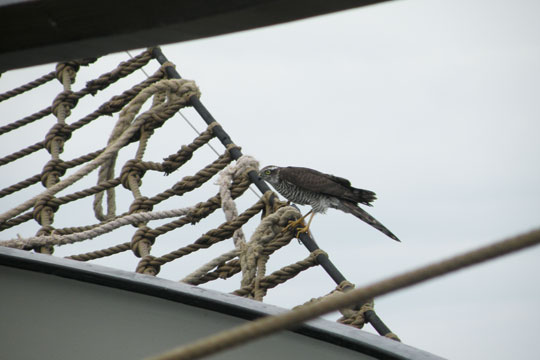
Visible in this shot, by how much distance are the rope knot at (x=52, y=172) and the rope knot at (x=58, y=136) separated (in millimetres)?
187

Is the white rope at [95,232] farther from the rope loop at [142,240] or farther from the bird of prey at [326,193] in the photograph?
the bird of prey at [326,193]

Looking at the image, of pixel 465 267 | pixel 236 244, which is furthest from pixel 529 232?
pixel 236 244

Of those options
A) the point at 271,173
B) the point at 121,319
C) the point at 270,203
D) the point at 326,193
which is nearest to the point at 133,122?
the point at 270,203

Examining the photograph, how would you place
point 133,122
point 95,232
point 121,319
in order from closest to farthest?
point 121,319
point 95,232
point 133,122

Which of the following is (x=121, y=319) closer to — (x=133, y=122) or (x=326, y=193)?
(x=133, y=122)

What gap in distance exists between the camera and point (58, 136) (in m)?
4.29

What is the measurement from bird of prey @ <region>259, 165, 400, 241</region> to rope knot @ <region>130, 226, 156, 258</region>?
3.15 metres

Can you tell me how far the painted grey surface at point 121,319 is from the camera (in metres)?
2.07

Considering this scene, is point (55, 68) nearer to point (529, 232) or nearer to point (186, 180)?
point (186, 180)

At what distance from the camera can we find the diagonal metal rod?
9.89 ft

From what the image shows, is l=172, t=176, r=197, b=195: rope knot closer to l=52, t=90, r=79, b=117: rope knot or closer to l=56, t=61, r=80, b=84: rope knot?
l=52, t=90, r=79, b=117: rope knot

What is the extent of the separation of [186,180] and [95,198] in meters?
0.76

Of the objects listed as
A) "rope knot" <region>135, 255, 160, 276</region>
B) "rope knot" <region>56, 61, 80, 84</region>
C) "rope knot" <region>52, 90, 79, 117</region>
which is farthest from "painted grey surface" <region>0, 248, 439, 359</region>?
"rope knot" <region>56, 61, 80, 84</region>

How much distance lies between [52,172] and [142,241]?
3.24 ft
